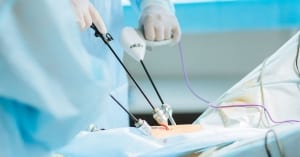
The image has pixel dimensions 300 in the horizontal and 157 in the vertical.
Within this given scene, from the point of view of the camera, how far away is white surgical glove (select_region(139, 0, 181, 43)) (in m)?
0.92

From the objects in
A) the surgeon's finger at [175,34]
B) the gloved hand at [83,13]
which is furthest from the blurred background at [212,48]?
the gloved hand at [83,13]

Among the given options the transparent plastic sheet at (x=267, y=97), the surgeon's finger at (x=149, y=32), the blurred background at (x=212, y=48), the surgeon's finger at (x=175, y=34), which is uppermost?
the blurred background at (x=212, y=48)

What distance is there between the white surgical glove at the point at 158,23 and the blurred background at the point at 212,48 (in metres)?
0.53

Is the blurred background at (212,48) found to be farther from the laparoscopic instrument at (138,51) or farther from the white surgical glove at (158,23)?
the laparoscopic instrument at (138,51)

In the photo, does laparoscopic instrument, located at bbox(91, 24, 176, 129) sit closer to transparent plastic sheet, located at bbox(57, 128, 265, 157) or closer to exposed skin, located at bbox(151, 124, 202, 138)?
exposed skin, located at bbox(151, 124, 202, 138)

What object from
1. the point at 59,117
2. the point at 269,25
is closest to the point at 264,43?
the point at 269,25

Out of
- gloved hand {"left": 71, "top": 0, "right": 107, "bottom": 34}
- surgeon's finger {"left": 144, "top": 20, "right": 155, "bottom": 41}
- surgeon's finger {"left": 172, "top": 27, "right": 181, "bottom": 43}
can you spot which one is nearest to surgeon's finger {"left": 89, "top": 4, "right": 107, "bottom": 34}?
gloved hand {"left": 71, "top": 0, "right": 107, "bottom": 34}

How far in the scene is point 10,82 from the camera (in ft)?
0.97

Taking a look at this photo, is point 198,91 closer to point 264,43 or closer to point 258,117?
point 264,43

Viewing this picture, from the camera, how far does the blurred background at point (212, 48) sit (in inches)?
63.9

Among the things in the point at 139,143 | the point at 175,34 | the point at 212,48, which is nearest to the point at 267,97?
the point at 175,34

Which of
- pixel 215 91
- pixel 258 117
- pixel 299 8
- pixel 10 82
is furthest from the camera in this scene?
pixel 215 91

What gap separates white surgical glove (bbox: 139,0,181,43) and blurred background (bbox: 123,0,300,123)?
0.53 meters

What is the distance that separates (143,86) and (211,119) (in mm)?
788
